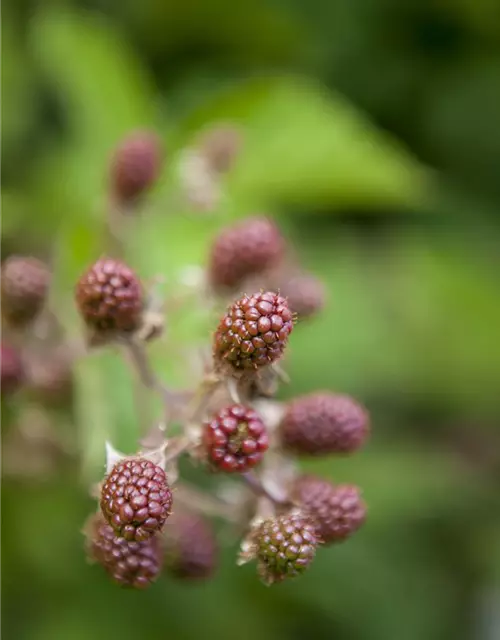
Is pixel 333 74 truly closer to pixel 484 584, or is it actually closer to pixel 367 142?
pixel 367 142

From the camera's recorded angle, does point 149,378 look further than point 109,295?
Yes

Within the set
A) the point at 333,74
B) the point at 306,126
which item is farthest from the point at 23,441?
the point at 333,74

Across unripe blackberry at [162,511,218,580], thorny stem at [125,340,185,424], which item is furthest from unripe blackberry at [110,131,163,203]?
unripe blackberry at [162,511,218,580]

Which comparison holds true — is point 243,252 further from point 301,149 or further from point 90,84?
point 90,84

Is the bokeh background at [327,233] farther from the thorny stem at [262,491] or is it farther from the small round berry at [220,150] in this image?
the thorny stem at [262,491]

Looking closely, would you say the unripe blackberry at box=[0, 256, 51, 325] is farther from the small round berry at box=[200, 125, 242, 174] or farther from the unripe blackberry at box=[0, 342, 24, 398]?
the small round berry at box=[200, 125, 242, 174]

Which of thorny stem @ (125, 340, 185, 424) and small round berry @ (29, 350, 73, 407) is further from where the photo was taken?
small round berry @ (29, 350, 73, 407)

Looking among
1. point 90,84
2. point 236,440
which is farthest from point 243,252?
point 90,84

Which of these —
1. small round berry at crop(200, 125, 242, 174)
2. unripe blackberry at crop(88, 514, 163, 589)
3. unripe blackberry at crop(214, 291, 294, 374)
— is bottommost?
unripe blackberry at crop(88, 514, 163, 589)
